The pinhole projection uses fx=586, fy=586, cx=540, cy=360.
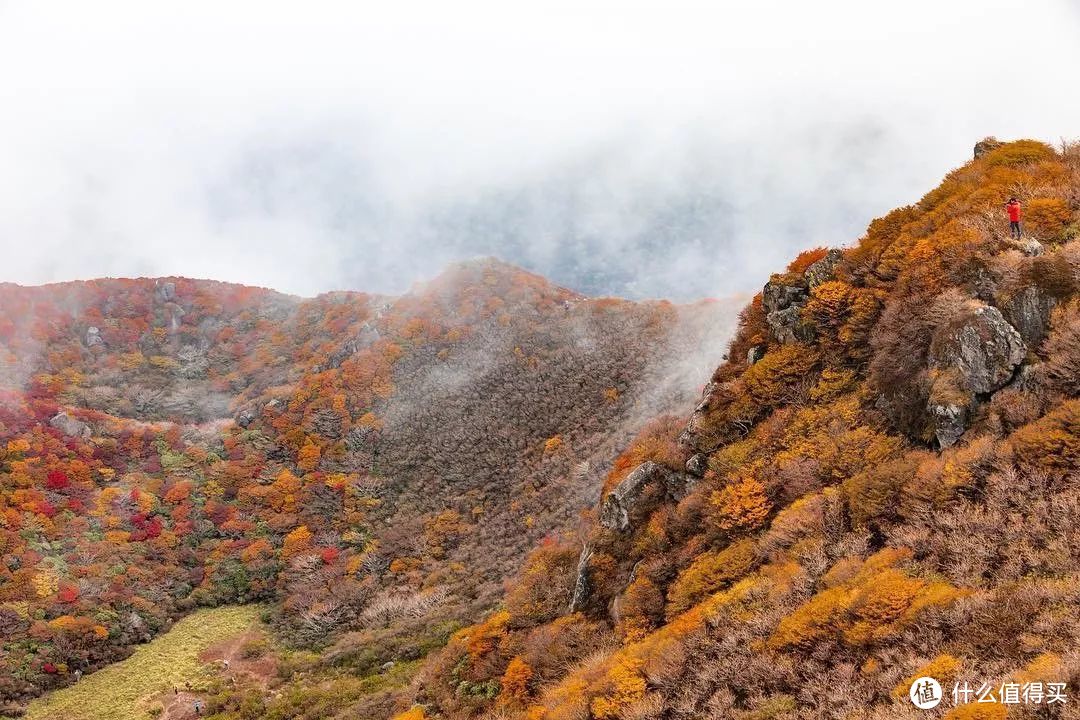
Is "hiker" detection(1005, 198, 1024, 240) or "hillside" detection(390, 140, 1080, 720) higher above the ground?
"hiker" detection(1005, 198, 1024, 240)

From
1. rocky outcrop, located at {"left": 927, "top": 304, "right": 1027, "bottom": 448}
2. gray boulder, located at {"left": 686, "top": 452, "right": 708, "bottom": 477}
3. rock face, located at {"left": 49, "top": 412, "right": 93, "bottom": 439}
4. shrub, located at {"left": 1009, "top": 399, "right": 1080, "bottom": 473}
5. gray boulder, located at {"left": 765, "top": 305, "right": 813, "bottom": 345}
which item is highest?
rock face, located at {"left": 49, "top": 412, "right": 93, "bottom": 439}

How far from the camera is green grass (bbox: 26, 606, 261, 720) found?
121 feet

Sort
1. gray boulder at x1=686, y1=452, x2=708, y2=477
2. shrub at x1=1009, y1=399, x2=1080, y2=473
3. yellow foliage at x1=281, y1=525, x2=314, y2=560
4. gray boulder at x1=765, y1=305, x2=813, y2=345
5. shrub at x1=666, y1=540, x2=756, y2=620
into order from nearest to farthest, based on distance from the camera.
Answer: shrub at x1=1009, y1=399, x2=1080, y2=473 → shrub at x1=666, y1=540, x2=756, y2=620 → gray boulder at x1=686, y1=452, x2=708, y2=477 → gray boulder at x1=765, y1=305, x2=813, y2=345 → yellow foliage at x1=281, y1=525, x2=314, y2=560

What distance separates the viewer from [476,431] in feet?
210

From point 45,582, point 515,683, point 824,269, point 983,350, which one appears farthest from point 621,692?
point 45,582

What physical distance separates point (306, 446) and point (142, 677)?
94.0 ft

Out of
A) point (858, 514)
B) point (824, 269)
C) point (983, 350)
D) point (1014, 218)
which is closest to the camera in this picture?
point (858, 514)

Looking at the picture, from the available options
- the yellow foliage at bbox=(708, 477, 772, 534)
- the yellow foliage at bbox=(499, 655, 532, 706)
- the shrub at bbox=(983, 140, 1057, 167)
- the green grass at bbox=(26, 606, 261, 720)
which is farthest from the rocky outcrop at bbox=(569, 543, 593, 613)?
the green grass at bbox=(26, 606, 261, 720)

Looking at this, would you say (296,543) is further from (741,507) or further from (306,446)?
(741,507)

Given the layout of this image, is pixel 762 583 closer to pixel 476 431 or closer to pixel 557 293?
pixel 476 431

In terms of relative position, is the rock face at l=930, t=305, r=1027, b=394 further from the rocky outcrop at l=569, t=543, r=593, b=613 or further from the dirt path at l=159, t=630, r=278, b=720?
the dirt path at l=159, t=630, r=278, b=720

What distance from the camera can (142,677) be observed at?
1574 inches

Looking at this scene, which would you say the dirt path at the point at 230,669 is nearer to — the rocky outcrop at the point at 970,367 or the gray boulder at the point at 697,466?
the gray boulder at the point at 697,466

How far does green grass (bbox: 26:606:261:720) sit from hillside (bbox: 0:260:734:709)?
1592 mm
